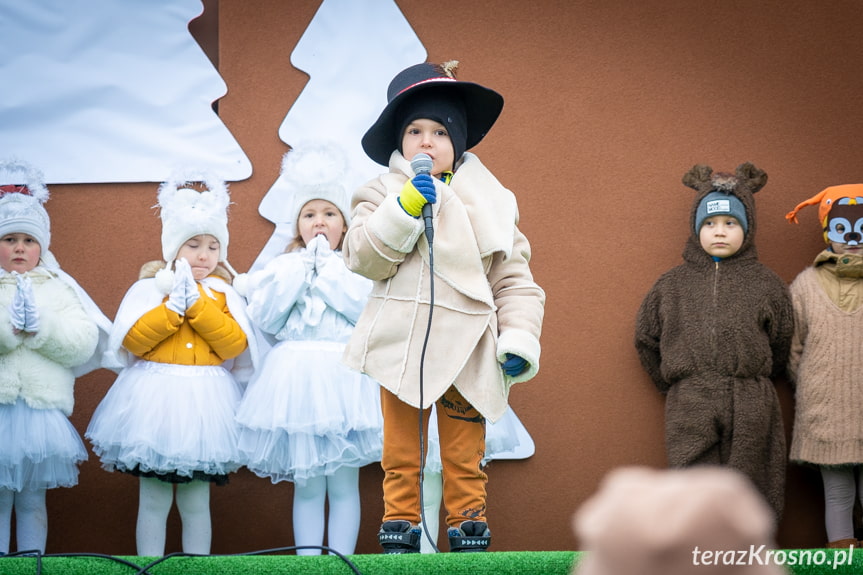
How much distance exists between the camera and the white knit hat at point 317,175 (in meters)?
3.70

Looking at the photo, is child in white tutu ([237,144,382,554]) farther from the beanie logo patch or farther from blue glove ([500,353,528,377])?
the beanie logo patch

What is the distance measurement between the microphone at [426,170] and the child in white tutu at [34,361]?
172cm

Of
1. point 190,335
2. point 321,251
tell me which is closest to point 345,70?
point 321,251

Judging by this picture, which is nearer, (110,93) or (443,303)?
(443,303)

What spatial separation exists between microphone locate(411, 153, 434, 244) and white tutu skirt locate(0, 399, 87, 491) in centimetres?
179

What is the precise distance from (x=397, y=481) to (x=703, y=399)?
180 centimetres

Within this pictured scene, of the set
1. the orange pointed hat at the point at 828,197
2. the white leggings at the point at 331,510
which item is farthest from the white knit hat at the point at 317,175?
the orange pointed hat at the point at 828,197

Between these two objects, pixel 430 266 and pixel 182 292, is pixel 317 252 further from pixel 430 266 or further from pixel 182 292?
pixel 430 266

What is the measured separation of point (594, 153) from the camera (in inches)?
171

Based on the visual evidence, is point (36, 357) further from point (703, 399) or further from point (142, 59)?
point (703, 399)

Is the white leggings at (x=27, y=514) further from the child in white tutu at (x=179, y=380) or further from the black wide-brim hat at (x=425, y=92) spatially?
the black wide-brim hat at (x=425, y=92)

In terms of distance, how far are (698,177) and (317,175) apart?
1.65 metres

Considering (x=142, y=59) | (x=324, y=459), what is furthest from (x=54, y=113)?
(x=324, y=459)

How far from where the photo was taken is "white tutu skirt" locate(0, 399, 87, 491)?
11.0 ft
